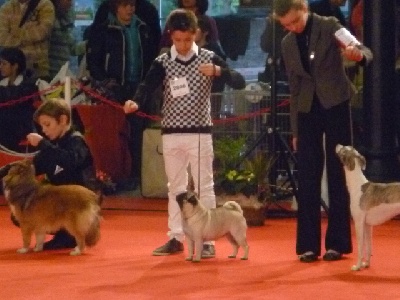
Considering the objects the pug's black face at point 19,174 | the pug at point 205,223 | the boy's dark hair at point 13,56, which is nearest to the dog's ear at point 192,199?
the pug at point 205,223

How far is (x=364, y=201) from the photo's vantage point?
5672 millimetres

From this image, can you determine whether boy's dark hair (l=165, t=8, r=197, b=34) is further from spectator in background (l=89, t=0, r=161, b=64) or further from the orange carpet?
spectator in background (l=89, t=0, r=161, b=64)

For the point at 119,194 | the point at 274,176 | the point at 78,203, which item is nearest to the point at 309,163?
the point at 78,203

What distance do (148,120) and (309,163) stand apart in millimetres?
3693

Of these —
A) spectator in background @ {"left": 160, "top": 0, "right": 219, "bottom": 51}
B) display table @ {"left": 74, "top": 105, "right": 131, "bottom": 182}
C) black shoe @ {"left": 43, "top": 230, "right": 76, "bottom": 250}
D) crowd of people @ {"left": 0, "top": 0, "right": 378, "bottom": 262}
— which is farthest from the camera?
display table @ {"left": 74, "top": 105, "right": 131, "bottom": 182}

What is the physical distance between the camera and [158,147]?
9.10 m

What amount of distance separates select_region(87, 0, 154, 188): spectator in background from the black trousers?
3758mm

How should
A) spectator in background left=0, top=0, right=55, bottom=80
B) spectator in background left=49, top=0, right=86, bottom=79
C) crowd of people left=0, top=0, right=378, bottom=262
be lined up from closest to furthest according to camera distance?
1. crowd of people left=0, top=0, right=378, bottom=262
2. spectator in background left=0, top=0, right=55, bottom=80
3. spectator in background left=49, top=0, right=86, bottom=79

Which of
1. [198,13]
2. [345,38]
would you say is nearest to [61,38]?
[198,13]

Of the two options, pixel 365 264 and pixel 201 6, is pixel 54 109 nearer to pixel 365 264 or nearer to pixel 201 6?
pixel 365 264

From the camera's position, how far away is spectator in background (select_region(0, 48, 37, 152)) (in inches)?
382

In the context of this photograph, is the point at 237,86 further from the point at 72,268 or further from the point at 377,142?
the point at 377,142

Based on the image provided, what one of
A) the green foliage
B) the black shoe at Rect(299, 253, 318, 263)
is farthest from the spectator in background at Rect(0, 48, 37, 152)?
the black shoe at Rect(299, 253, 318, 263)

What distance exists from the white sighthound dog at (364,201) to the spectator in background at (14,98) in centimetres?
465
